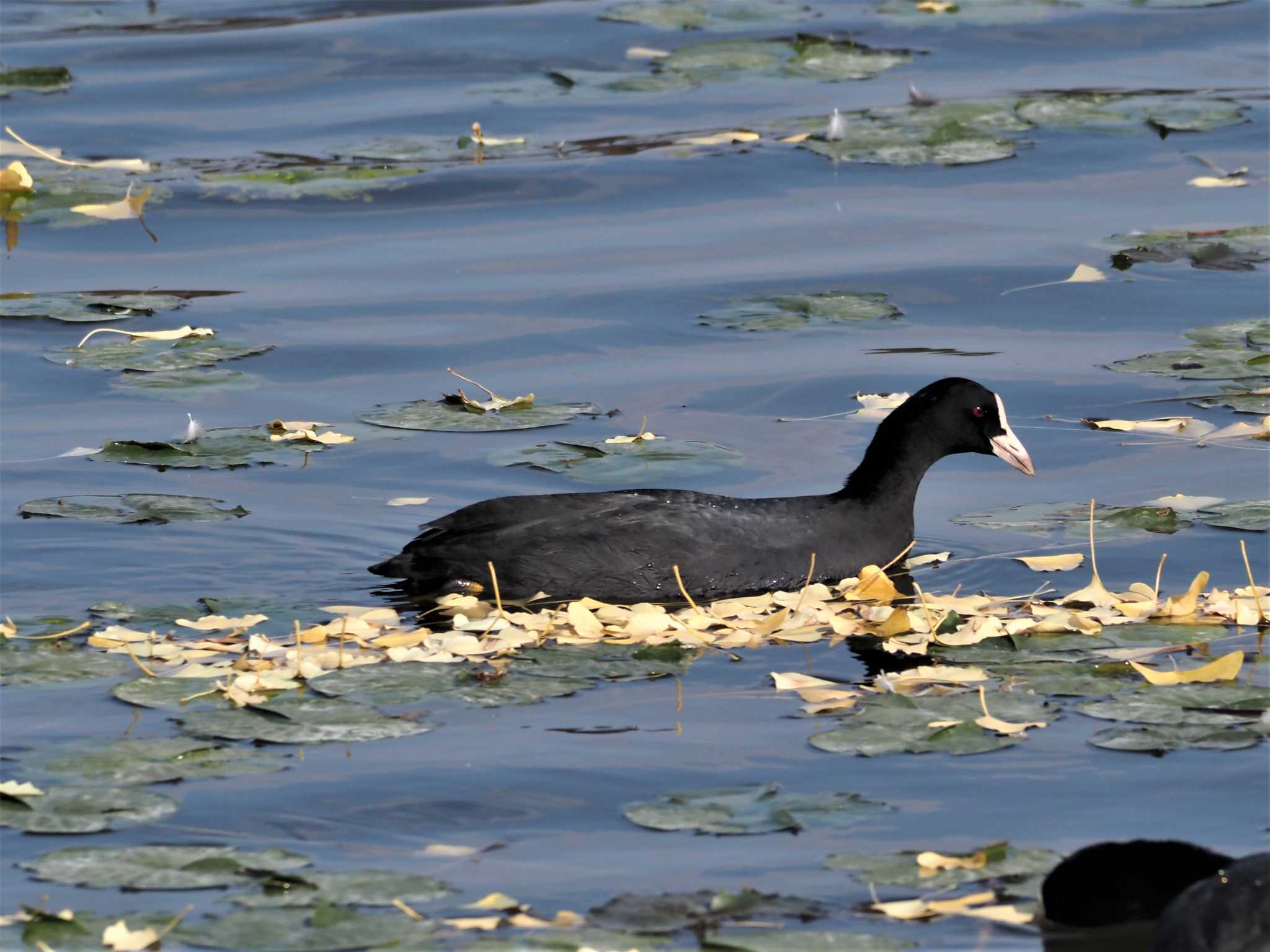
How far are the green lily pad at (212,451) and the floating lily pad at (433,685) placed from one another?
253cm

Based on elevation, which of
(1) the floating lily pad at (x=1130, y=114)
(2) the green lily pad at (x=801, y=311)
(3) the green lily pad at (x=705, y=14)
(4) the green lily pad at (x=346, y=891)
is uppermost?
(3) the green lily pad at (x=705, y=14)

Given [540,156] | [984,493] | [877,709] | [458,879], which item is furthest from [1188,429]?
[540,156]

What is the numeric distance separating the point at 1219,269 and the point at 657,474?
422 cm

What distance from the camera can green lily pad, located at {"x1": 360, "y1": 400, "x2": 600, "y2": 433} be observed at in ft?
28.8

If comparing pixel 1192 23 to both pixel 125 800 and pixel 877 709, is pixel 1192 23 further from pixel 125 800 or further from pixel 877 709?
pixel 125 800

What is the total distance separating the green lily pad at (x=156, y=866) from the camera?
14.9 ft


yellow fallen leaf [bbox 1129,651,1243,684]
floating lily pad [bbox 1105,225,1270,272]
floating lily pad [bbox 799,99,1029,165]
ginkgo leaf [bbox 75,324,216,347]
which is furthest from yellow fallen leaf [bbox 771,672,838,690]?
floating lily pad [bbox 799,99,1029,165]

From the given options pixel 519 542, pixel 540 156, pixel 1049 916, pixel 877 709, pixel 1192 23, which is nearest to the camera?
pixel 1049 916

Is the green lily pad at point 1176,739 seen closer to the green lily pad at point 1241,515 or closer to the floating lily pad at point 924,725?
the floating lily pad at point 924,725

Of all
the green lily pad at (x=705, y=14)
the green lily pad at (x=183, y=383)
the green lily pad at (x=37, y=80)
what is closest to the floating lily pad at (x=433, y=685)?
the green lily pad at (x=183, y=383)

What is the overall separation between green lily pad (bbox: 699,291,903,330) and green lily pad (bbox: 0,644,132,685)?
468cm

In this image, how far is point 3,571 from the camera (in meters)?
7.27

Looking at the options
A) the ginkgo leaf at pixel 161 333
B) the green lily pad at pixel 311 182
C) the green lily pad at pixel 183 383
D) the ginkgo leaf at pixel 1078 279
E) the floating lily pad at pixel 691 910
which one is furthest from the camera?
the green lily pad at pixel 311 182

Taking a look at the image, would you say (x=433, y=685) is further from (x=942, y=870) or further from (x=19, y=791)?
(x=942, y=870)
